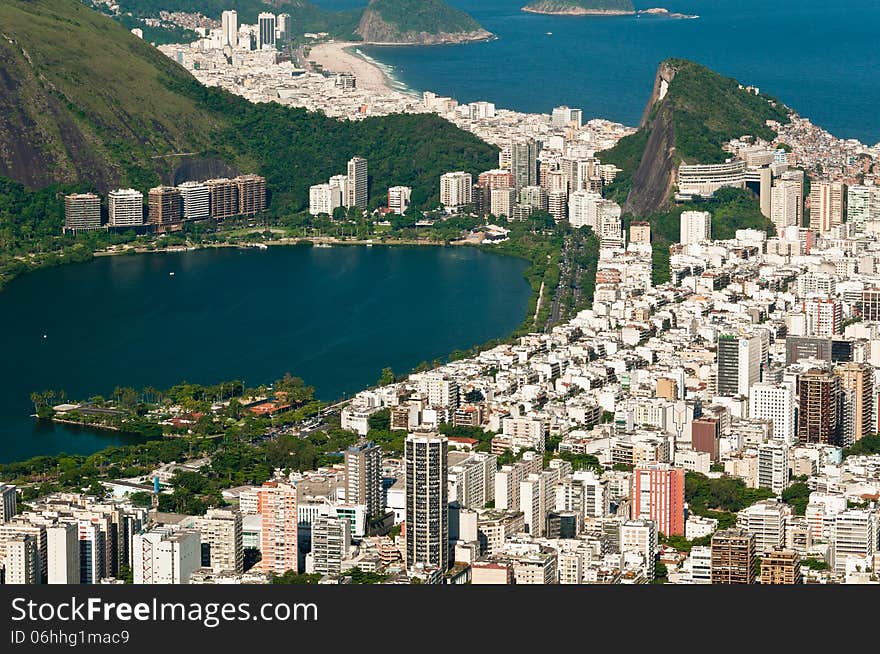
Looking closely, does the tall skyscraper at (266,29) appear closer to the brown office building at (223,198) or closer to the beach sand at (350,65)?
the beach sand at (350,65)

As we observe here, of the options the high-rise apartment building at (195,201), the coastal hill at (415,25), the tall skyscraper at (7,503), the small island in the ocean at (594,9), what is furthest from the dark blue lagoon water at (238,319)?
the small island in the ocean at (594,9)

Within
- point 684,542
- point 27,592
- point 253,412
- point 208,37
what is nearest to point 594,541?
point 684,542

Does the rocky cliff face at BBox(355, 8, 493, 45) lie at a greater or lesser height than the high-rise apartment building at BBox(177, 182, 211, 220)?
greater

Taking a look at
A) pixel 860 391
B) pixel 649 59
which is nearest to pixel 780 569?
pixel 860 391

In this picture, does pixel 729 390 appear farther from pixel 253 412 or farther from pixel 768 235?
pixel 768 235

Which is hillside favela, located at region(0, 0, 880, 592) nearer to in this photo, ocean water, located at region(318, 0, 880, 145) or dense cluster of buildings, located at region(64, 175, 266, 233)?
dense cluster of buildings, located at region(64, 175, 266, 233)

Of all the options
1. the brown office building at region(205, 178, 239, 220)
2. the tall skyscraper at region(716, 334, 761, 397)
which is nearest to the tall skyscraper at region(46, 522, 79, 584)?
the tall skyscraper at region(716, 334, 761, 397)
